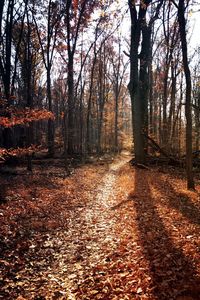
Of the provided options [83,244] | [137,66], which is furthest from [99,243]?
[137,66]

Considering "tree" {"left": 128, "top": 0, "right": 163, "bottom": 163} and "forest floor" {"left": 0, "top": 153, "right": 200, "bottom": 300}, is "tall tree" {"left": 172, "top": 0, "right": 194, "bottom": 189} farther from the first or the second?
"tree" {"left": 128, "top": 0, "right": 163, "bottom": 163}

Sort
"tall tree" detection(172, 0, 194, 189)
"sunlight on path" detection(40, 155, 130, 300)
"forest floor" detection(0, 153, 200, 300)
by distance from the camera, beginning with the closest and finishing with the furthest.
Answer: "forest floor" detection(0, 153, 200, 300)
"sunlight on path" detection(40, 155, 130, 300)
"tall tree" detection(172, 0, 194, 189)

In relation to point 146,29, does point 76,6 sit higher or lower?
higher

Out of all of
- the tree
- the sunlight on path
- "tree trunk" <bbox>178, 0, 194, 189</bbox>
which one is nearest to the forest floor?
the sunlight on path

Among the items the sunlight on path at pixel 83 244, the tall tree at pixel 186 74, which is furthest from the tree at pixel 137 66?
the sunlight on path at pixel 83 244

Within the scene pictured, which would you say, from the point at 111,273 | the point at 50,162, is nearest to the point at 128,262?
the point at 111,273

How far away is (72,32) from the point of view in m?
26.1

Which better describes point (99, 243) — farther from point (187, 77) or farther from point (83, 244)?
point (187, 77)

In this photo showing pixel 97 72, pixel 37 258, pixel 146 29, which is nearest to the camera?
pixel 37 258

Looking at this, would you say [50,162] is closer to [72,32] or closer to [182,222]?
[72,32]

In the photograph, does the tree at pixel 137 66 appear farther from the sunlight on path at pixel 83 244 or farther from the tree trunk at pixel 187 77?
the sunlight on path at pixel 83 244

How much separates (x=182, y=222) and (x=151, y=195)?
3.62m

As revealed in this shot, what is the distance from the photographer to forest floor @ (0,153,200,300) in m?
4.75

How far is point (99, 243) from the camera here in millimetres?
6719
